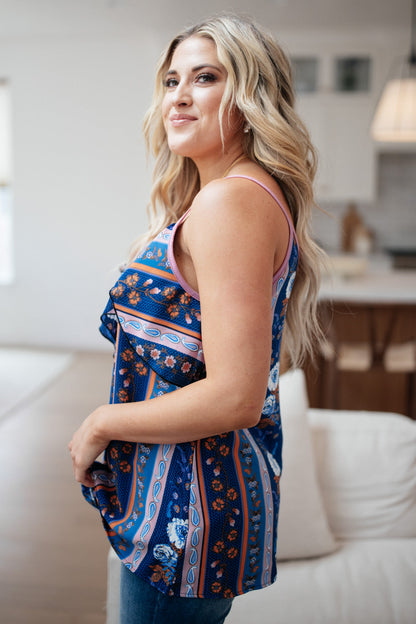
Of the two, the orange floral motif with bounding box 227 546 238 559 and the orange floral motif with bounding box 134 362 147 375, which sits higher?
the orange floral motif with bounding box 134 362 147 375

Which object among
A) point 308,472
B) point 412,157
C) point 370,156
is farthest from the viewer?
point 412,157

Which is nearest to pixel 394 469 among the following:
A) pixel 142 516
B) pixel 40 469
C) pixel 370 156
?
pixel 142 516

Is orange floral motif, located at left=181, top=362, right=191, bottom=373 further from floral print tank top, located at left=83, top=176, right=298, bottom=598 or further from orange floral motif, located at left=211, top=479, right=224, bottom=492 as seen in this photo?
orange floral motif, located at left=211, top=479, right=224, bottom=492

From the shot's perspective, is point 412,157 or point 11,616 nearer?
point 11,616

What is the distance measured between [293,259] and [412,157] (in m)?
5.74

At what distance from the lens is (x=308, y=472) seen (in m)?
1.71

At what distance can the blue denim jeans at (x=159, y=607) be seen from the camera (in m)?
0.93

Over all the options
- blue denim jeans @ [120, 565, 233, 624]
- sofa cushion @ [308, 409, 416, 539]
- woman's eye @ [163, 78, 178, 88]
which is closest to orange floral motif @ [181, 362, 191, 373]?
blue denim jeans @ [120, 565, 233, 624]

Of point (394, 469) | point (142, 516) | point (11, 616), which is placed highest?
point (142, 516)

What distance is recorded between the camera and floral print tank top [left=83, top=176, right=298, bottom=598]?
88 cm

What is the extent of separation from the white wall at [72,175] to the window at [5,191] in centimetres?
13

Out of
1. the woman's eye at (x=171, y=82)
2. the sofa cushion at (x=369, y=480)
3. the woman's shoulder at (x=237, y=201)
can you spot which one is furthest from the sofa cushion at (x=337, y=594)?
the woman's eye at (x=171, y=82)

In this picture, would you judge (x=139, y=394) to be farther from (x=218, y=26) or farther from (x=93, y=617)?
(x=93, y=617)

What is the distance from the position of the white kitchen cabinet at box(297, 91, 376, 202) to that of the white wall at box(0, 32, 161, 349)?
1.59 metres
